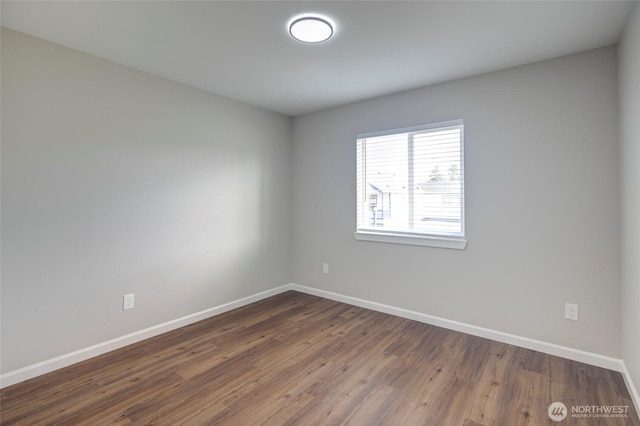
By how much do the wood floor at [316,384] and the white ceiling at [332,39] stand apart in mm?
2313

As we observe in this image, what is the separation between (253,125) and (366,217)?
1.70 metres

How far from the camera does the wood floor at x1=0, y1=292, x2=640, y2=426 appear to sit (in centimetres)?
177

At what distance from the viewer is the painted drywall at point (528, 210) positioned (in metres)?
2.27

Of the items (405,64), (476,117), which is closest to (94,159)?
(405,64)

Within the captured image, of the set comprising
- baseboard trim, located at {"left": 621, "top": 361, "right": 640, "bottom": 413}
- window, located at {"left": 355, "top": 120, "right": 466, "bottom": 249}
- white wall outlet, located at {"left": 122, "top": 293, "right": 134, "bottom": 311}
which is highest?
window, located at {"left": 355, "top": 120, "right": 466, "bottom": 249}

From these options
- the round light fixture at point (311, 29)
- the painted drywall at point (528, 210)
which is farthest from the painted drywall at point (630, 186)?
the round light fixture at point (311, 29)

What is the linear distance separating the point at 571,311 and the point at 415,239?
4.30 ft

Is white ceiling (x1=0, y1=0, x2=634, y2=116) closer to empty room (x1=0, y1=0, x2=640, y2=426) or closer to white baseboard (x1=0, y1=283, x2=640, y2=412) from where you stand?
empty room (x1=0, y1=0, x2=640, y2=426)

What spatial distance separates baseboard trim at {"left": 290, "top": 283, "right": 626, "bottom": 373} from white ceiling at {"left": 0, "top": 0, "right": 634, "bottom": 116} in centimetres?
224

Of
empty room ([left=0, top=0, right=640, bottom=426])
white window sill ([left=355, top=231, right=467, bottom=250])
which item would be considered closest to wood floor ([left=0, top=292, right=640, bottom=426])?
empty room ([left=0, top=0, right=640, bottom=426])

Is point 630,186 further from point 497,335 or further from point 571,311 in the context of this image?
point 497,335

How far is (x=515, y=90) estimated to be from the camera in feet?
8.47

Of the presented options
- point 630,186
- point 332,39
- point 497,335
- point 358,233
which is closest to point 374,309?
point 358,233

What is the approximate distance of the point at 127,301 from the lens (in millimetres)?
2623
